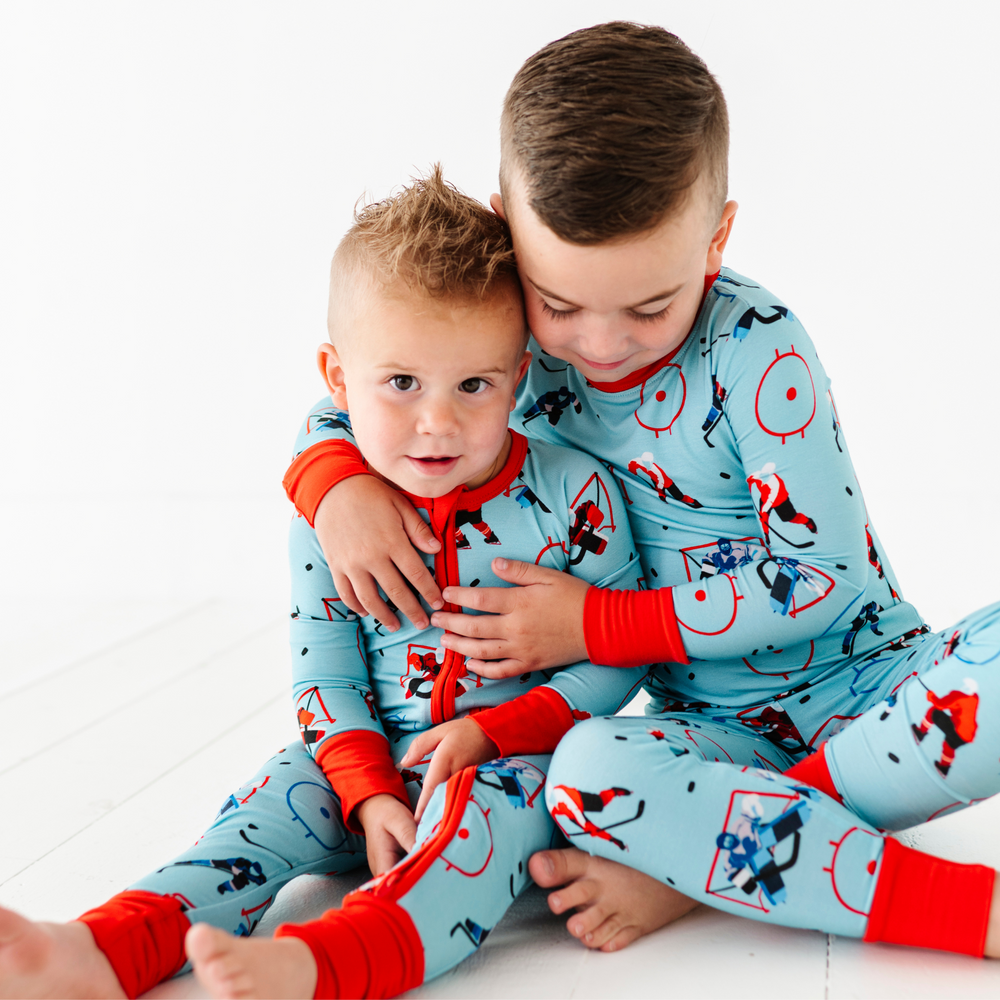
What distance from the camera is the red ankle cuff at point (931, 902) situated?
737 millimetres

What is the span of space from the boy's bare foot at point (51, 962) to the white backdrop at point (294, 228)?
1.29m

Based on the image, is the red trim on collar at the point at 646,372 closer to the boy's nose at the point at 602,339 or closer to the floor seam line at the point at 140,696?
the boy's nose at the point at 602,339

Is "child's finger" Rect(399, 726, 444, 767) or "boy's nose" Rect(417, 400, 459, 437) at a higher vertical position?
"boy's nose" Rect(417, 400, 459, 437)

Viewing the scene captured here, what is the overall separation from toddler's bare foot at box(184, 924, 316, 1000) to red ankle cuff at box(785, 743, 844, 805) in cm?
41

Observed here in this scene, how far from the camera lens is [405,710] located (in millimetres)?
974

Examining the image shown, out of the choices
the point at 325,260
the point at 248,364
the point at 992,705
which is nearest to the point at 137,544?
the point at 248,364

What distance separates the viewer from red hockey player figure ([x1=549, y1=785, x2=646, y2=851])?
2.56ft

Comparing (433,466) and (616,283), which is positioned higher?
(616,283)

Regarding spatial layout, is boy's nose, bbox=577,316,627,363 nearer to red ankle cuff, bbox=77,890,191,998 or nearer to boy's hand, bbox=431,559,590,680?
boy's hand, bbox=431,559,590,680

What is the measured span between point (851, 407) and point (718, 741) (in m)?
1.30

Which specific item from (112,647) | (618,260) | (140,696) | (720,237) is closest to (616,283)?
(618,260)

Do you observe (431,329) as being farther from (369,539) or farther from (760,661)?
(760,661)

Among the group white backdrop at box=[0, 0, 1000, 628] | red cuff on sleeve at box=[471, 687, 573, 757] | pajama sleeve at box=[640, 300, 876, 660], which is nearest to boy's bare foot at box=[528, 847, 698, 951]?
red cuff on sleeve at box=[471, 687, 573, 757]

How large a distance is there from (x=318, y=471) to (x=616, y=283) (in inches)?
13.4
